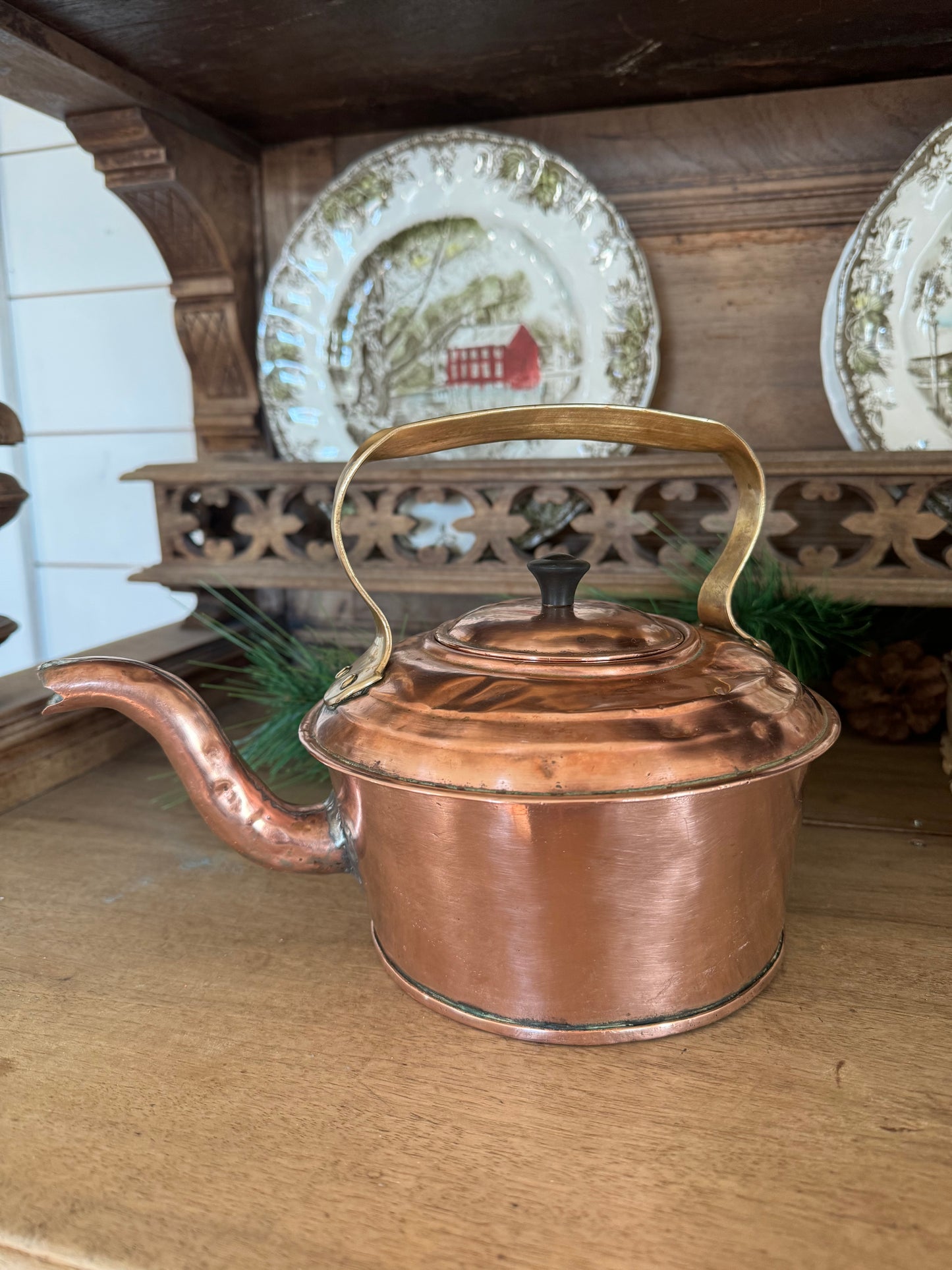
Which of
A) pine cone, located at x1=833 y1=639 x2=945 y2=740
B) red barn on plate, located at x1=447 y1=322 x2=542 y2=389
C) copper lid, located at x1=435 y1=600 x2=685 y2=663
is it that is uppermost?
red barn on plate, located at x1=447 y1=322 x2=542 y2=389

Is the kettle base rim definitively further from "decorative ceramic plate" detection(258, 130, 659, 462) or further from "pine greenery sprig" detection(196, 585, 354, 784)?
"decorative ceramic plate" detection(258, 130, 659, 462)

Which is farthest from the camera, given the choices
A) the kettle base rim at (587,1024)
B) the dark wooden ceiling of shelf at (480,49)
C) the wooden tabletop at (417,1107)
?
→ the dark wooden ceiling of shelf at (480,49)

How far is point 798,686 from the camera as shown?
0.45m

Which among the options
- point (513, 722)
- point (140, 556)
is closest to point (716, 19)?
point (513, 722)

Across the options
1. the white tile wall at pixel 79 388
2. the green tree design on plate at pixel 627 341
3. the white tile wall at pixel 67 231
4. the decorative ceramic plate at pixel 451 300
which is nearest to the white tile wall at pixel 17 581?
the white tile wall at pixel 79 388

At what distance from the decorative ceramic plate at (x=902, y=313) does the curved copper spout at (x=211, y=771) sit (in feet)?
1.95

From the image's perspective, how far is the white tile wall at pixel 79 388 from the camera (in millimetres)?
1304

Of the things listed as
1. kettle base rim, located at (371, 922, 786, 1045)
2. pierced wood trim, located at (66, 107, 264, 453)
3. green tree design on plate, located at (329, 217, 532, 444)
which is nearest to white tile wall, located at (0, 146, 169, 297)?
pierced wood trim, located at (66, 107, 264, 453)

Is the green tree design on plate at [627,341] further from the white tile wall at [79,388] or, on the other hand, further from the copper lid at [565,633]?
the white tile wall at [79,388]

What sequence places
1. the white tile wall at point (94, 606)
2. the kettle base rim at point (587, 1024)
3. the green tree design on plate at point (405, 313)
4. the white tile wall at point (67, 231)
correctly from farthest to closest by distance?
the white tile wall at point (94, 606) < the white tile wall at point (67, 231) < the green tree design on plate at point (405, 313) < the kettle base rim at point (587, 1024)

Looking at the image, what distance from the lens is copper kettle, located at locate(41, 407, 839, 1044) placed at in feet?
1.23

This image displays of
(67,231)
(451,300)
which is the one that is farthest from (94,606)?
(451,300)

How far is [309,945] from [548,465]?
1.47ft

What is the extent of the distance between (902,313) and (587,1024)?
652 mm
